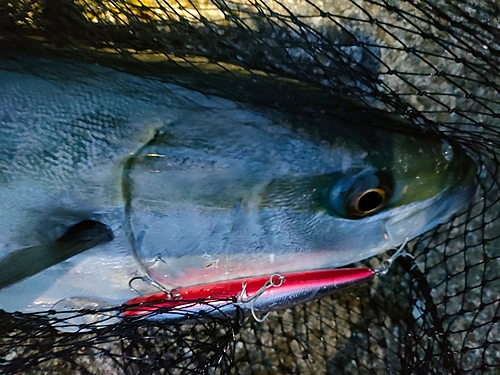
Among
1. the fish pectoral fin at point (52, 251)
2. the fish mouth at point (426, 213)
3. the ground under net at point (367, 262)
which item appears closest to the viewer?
the fish pectoral fin at point (52, 251)

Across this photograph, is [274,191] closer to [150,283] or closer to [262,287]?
[262,287]

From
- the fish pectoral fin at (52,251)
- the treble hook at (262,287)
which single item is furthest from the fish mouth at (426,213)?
the fish pectoral fin at (52,251)

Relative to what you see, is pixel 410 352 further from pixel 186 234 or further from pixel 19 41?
pixel 19 41

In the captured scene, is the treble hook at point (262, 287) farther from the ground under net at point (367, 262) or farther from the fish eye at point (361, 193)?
the fish eye at point (361, 193)

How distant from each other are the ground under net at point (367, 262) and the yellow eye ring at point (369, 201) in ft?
0.94

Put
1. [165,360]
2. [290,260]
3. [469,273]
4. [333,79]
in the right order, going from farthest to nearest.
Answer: [469,273] → [165,360] → [333,79] → [290,260]

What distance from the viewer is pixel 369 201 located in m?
1.22

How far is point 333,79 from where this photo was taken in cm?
148

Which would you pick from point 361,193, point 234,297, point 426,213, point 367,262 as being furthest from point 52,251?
point 367,262

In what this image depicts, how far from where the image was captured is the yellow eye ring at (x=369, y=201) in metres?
1.20

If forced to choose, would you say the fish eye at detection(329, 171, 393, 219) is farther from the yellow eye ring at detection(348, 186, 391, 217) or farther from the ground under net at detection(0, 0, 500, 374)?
the ground under net at detection(0, 0, 500, 374)

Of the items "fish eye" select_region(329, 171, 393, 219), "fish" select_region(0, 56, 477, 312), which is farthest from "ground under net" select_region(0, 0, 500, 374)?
"fish eye" select_region(329, 171, 393, 219)

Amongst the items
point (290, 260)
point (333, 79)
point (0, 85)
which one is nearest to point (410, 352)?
point (290, 260)

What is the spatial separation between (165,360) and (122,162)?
0.76 meters
